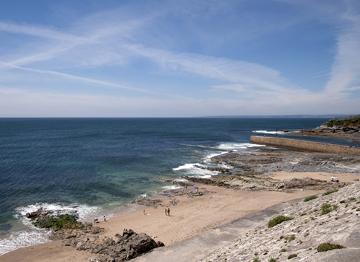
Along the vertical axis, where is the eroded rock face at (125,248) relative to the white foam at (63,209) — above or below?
above

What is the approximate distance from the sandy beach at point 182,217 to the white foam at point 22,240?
91 centimetres

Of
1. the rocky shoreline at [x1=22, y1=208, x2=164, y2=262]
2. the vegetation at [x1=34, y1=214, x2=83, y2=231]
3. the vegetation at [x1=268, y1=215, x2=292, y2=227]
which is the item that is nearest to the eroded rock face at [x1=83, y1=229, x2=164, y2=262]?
the rocky shoreline at [x1=22, y1=208, x2=164, y2=262]

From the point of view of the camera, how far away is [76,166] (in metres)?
57.3

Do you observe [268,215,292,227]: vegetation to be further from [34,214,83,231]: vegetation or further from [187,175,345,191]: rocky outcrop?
[187,175,345,191]: rocky outcrop

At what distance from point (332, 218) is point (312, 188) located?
78.2ft

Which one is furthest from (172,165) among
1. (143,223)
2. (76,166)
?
(143,223)

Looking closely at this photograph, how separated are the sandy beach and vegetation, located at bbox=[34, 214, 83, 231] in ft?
7.46

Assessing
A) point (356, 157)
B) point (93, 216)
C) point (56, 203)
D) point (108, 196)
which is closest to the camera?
point (93, 216)

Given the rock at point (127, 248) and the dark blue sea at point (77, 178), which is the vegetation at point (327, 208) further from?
the dark blue sea at point (77, 178)

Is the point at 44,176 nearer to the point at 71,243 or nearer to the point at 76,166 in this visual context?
the point at 76,166

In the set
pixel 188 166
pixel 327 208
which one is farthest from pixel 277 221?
pixel 188 166

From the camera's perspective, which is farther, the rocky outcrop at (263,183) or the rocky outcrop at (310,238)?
the rocky outcrop at (263,183)

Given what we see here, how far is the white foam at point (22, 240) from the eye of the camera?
990 inches

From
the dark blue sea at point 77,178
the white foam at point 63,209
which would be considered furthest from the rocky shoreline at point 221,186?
the dark blue sea at point 77,178
